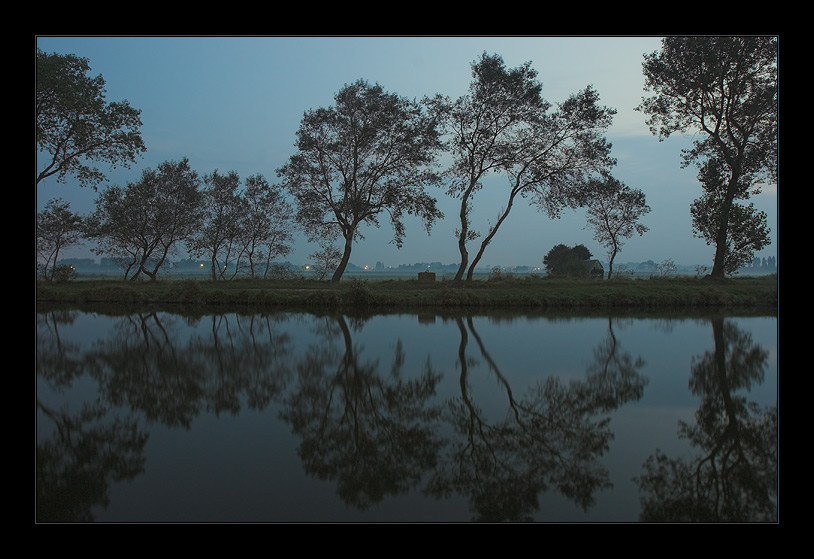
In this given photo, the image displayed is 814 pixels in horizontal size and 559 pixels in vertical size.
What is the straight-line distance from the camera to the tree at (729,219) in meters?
31.3

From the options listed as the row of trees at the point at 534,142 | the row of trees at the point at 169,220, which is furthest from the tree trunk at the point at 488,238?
the row of trees at the point at 169,220

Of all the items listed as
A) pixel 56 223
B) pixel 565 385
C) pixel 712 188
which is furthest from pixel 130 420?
pixel 56 223

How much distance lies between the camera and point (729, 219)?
32219 millimetres

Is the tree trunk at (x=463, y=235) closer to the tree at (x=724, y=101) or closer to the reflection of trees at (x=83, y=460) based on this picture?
the tree at (x=724, y=101)

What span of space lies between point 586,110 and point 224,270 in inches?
1290

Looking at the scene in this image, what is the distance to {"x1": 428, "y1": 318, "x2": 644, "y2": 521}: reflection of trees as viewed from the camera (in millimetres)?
4438

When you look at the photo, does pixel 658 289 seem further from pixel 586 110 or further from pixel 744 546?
pixel 744 546

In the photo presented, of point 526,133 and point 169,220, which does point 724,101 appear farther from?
point 169,220

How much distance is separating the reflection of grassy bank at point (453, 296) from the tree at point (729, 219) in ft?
13.5

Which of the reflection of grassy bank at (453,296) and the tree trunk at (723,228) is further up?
the tree trunk at (723,228)

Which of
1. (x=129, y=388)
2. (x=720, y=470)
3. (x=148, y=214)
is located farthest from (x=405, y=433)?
(x=148, y=214)

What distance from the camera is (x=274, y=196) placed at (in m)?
45.2

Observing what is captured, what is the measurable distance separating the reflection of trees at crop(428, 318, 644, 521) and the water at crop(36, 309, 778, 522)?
0.03 meters

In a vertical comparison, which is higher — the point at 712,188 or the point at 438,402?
the point at 712,188
